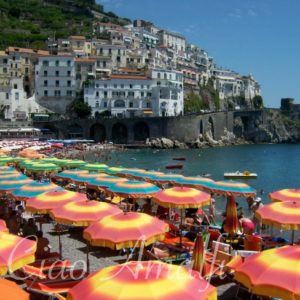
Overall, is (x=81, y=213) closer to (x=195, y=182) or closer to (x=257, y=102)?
(x=195, y=182)

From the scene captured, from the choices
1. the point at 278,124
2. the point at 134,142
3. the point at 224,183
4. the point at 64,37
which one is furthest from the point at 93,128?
the point at 224,183

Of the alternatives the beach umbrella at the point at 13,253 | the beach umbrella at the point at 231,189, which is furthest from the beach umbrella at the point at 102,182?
the beach umbrella at the point at 13,253

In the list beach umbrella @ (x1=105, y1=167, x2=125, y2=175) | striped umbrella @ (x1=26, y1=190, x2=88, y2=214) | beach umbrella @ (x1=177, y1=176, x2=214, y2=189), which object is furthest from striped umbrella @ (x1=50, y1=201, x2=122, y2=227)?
beach umbrella @ (x1=105, y1=167, x2=125, y2=175)

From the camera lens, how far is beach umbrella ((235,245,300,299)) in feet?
20.1

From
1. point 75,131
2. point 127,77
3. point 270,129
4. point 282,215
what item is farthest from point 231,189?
point 270,129

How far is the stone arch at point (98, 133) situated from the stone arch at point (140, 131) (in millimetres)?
6789

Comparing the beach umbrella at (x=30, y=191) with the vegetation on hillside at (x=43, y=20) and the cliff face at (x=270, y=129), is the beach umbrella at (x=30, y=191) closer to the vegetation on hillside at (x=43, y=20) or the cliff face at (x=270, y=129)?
the vegetation on hillside at (x=43, y=20)

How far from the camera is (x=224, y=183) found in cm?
1712

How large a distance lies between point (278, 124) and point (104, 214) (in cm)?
13104

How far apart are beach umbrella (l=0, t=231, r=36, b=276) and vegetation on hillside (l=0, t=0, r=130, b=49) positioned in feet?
379

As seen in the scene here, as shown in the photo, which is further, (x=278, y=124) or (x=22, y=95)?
(x=278, y=124)

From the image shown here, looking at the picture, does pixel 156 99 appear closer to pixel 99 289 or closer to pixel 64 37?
pixel 64 37

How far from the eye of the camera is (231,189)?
16453 mm

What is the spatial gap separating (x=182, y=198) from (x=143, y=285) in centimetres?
732
